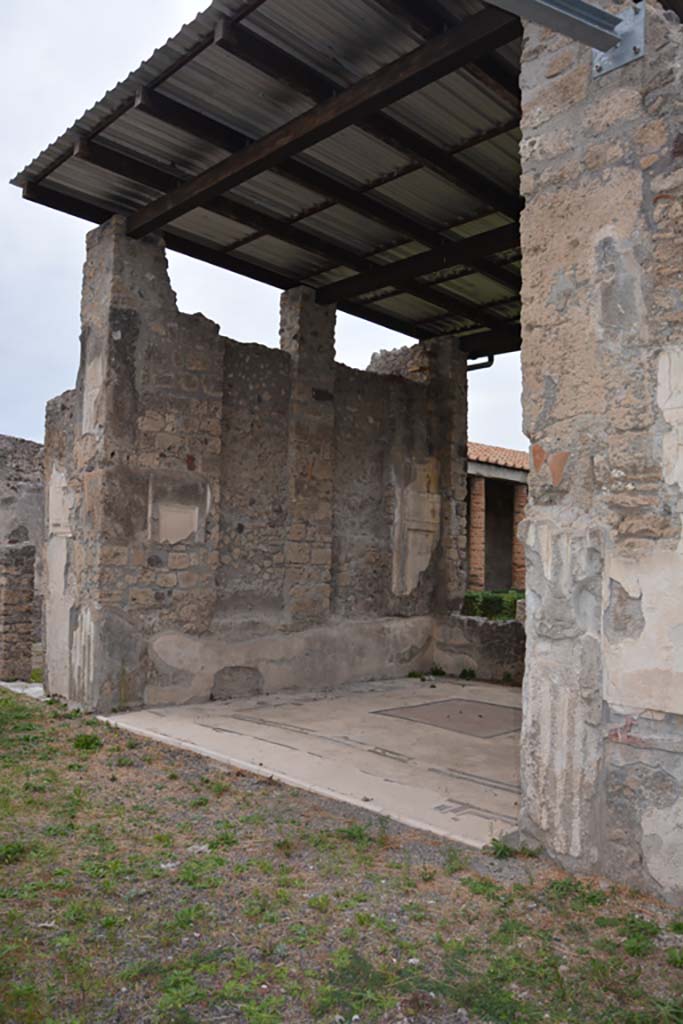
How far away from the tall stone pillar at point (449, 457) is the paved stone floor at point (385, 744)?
1.64 metres

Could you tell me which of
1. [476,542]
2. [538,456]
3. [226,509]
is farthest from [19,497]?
[538,456]

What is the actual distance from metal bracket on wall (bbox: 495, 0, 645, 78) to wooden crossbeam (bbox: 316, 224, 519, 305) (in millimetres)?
3193

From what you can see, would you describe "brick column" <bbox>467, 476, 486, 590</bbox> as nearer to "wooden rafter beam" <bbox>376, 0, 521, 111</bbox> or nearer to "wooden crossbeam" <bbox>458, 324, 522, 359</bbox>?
"wooden crossbeam" <bbox>458, 324, 522, 359</bbox>

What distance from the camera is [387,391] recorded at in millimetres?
8766

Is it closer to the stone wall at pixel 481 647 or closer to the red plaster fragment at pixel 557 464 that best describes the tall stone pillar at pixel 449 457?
the stone wall at pixel 481 647

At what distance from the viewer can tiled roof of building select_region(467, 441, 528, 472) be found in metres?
16.9

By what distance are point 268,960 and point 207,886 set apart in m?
0.61

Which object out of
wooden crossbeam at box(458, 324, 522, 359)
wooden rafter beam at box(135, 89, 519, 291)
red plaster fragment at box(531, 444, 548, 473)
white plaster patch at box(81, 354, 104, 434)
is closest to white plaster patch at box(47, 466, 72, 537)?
white plaster patch at box(81, 354, 104, 434)

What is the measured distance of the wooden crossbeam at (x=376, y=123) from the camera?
452 centimetres

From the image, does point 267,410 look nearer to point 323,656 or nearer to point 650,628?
point 323,656

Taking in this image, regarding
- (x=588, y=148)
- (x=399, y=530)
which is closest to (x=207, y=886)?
(x=588, y=148)

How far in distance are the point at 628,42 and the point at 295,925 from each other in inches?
137

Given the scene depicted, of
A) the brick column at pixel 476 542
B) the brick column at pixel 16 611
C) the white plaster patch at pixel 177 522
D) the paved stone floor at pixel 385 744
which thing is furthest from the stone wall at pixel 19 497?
the brick column at pixel 476 542

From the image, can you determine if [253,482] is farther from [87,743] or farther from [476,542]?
[476,542]
